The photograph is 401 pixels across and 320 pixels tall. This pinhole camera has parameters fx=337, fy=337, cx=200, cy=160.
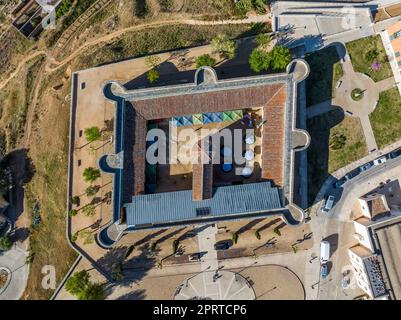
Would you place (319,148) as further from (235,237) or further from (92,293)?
(92,293)

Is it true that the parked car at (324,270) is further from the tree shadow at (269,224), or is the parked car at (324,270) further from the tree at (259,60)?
the tree at (259,60)

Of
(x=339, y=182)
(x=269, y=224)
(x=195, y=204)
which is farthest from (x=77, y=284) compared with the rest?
(x=339, y=182)

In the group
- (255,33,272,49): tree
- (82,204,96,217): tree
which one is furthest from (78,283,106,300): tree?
(255,33,272,49): tree

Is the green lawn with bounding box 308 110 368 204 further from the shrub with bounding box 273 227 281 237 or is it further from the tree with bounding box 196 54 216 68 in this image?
the tree with bounding box 196 54 216 68

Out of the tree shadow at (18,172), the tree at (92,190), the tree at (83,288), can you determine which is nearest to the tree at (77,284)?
the tree at (83,288)
